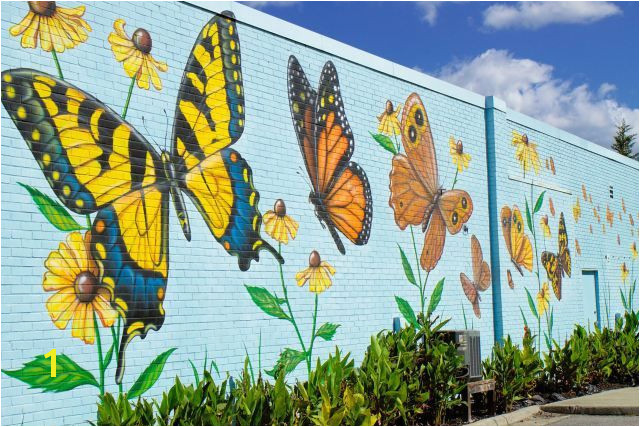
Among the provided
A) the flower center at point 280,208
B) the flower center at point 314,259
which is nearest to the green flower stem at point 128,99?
the flower center at point 280,208

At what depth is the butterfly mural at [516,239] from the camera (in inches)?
694

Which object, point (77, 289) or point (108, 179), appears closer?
point (77, 289)

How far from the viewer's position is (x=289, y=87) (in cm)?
1241

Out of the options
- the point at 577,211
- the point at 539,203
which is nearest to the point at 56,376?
the point at 539,203

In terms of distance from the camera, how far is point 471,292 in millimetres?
16266

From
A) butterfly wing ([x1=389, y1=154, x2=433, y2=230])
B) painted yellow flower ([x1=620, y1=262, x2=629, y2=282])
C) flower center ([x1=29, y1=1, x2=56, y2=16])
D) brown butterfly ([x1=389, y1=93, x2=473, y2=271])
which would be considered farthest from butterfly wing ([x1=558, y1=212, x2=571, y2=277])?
flower center ([x1=29, y1=1, x2=56, y2=16])

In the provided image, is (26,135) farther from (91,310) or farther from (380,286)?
(380,286)

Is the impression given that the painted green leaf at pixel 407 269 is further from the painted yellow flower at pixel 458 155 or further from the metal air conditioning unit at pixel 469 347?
the painted yellow flower at pixel 458 155

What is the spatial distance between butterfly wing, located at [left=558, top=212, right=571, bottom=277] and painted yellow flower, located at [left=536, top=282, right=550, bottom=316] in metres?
1.36

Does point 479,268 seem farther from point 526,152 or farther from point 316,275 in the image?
point 316,275

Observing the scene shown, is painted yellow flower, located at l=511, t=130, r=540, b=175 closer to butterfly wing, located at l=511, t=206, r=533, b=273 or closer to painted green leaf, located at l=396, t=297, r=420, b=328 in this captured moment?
butterfly wing, located at l=511, t=206, r=533, b=273

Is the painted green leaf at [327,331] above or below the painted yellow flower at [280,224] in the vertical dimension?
below

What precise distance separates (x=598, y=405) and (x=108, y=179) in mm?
9048

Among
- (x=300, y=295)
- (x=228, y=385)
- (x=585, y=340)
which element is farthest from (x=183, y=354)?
(x=585, y=340)
